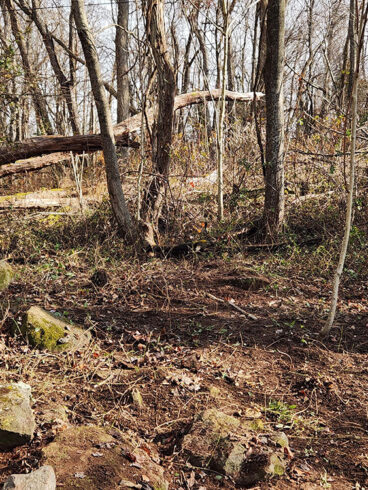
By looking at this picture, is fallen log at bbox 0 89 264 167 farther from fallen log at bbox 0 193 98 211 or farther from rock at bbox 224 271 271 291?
rock at bbox 224 271 271 291

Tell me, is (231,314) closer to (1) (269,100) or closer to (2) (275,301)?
(2) (275,301)

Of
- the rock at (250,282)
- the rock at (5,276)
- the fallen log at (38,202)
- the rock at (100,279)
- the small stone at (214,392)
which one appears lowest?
the small stone at (214,392)

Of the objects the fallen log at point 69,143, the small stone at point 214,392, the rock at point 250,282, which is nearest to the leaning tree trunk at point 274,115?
the fallen log at point 69,143

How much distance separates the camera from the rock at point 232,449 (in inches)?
96.4

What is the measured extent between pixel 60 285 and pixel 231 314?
2103 mm

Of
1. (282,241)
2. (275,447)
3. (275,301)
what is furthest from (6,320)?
(282,241)

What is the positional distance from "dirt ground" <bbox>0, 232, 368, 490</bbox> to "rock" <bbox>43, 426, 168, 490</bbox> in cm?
8

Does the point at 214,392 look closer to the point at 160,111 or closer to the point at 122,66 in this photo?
the point at 160,111

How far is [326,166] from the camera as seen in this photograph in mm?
7477

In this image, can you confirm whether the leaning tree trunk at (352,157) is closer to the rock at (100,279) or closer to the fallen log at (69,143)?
the rock at (100,279)

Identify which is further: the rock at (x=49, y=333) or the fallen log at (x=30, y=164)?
the fallen log at (x=30, y=164)

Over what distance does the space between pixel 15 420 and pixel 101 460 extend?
54 cm

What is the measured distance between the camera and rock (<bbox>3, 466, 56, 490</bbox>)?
1887 mm

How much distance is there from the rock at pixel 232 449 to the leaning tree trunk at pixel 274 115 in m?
4.04
